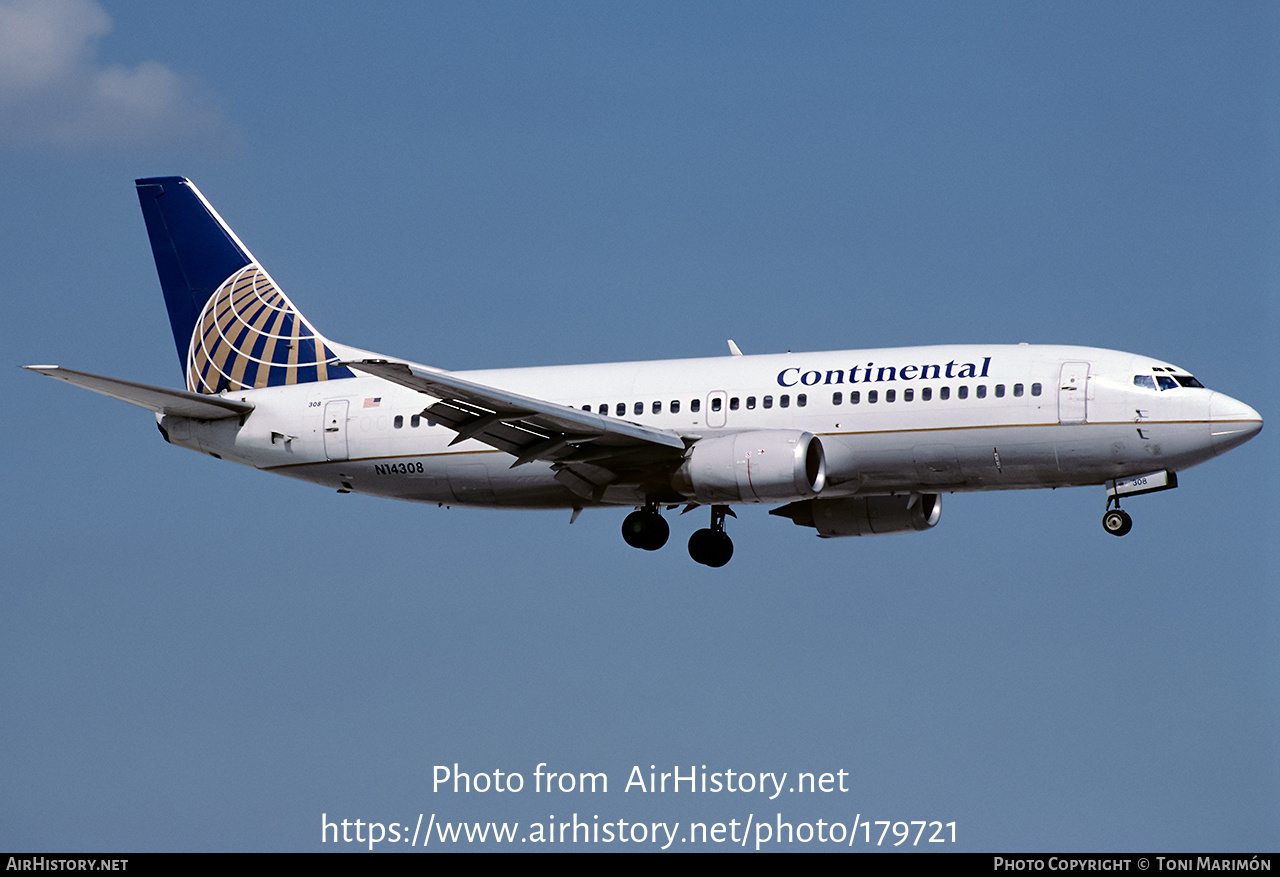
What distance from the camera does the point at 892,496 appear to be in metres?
49.5

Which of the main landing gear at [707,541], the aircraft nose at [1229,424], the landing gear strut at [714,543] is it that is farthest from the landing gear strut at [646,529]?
the aircraft nose at [1229,424]

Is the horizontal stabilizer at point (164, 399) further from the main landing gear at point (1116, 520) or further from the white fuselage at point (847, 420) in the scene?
the main landing gear at point (1116, 520)

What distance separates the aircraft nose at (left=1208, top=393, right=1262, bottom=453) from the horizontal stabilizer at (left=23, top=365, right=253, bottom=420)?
971 inches

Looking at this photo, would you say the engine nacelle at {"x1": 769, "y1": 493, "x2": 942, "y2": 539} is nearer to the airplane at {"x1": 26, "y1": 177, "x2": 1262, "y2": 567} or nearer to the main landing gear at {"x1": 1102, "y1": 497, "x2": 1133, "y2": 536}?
the airplane at {"x1": 26, "y1": 177, "x2": 1262, "y2": 567}

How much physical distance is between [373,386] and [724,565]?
10.5 meters

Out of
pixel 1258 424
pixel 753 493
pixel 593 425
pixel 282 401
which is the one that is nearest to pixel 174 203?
pixel 282 401

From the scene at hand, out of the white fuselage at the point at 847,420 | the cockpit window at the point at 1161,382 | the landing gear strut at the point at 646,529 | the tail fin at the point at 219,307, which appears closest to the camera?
the white fuselage at the point at 847,420

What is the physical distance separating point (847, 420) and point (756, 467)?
8.66 feet

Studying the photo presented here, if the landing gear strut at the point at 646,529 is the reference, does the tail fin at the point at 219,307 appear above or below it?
above

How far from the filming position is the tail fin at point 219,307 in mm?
51906

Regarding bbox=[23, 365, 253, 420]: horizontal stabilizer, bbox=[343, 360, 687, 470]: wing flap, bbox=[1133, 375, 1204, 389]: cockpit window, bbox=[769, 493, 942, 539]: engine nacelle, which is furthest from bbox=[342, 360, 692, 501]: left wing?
bbox=[1133, 375, 1204, 389]: cockpit window

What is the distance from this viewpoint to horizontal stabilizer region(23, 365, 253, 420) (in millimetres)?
44875

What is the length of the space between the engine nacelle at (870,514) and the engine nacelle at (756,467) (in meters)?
5.39
